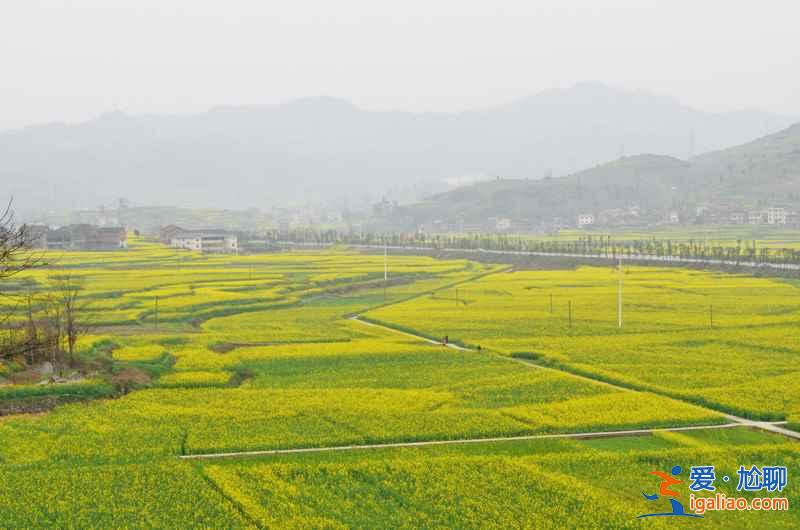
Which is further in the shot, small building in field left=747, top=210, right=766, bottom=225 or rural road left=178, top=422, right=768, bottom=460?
small building in field left=747, top=210, right=766, bottom=225

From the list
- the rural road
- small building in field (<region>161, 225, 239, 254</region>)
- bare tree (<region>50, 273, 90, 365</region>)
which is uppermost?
small building in field (<region>161, 225, 239, 254</region>)

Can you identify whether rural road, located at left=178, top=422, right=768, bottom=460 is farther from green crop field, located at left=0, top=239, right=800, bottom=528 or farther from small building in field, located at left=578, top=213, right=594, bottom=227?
small building in field, located at left=578, top=213, right=594, bottom=227

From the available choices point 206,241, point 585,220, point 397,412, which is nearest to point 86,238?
point 206,241

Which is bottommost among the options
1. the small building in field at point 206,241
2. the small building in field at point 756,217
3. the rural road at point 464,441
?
the rural road at point 464,441

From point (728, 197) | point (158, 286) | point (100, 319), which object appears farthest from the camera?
point (728, 197)

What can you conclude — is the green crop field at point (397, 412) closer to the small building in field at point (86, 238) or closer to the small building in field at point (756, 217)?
the small building in field at point (86, 238)

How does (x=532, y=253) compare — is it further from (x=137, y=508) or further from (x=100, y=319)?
(x=137, y=508)

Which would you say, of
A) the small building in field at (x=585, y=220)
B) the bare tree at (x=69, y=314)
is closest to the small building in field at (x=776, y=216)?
the small building in field at (x=585, y=220)

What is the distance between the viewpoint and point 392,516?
19828 millimetres

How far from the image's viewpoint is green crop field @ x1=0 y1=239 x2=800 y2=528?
20.5 m

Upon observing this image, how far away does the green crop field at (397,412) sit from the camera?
67.3ft

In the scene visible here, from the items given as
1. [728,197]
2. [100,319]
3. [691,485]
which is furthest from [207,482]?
[728,197]

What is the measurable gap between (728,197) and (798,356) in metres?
155

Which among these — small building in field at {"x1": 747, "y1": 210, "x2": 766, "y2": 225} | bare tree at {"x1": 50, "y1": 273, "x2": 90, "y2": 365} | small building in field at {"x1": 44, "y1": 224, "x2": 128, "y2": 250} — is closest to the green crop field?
bare tree at {"x1": 50, "y1": 273, "x2": 90, "y2": 365}
